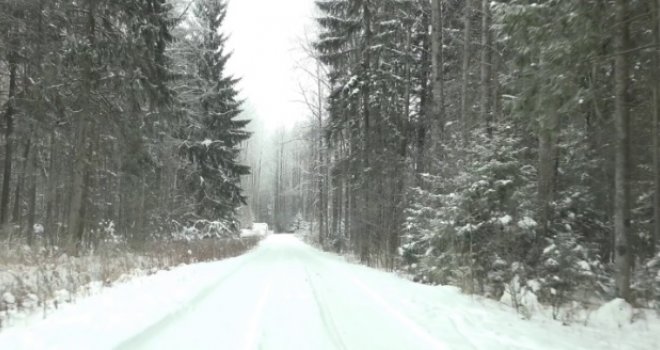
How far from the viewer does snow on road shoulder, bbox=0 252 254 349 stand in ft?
14.0

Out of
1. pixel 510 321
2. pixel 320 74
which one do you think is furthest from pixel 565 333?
pixel 320 74

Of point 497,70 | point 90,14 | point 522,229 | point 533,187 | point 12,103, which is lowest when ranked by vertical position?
point 522,229

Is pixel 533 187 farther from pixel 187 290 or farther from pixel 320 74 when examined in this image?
pixel 320 74

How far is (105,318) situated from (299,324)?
2.26 metres

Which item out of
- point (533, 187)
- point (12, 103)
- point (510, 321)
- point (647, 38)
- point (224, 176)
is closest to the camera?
point (510, 321)

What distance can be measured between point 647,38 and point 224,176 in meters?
22.4

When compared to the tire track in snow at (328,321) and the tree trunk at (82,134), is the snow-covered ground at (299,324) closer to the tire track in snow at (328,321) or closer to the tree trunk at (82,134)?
the tire track in snow at (328,321)

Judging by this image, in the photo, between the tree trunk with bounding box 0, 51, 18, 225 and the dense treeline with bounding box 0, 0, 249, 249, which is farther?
the tree trunk with bounding box 0, 51, 18, 225

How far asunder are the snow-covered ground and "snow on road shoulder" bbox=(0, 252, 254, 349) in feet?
0.03

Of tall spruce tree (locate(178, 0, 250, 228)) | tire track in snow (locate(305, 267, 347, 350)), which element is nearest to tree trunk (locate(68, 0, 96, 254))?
tire track in snow (locate(305, 267, 347, 350))

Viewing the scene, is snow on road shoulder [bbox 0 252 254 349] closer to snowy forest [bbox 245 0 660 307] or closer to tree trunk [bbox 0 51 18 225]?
snowy forest [bbox 245 0 660 307]

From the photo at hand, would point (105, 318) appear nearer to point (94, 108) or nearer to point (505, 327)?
point (505, 327)

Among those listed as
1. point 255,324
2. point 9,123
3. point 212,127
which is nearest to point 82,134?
point 9,123

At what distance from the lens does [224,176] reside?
2675 cm
